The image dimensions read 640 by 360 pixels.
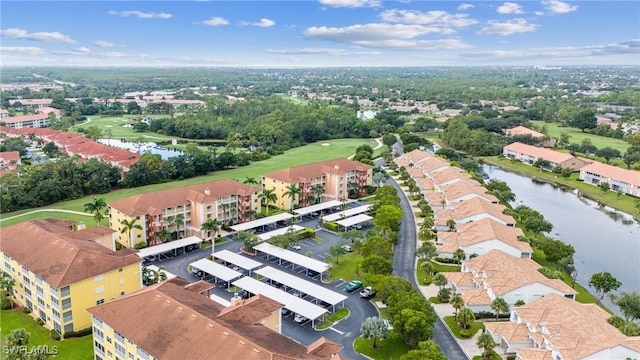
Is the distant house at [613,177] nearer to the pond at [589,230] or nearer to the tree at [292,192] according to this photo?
the pond at [589,230]

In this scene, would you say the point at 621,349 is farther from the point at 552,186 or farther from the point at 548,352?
the point at 552,186

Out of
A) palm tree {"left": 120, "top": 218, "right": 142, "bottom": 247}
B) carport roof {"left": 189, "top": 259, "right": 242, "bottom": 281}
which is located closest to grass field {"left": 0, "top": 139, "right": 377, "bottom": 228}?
palm tree {"left": 120, "top": 218, "right": 142, "bottom": 247}

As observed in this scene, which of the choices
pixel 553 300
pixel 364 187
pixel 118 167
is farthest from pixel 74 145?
pixel 553 300

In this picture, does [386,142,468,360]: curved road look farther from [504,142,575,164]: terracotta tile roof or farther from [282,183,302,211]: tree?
[504,142,575,164]: terracotta tile roof

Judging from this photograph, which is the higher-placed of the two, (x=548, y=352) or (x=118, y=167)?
(x=118, y=167)

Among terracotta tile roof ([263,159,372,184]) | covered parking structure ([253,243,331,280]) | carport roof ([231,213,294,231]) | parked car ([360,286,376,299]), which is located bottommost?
parked car ([360,286,376,299])

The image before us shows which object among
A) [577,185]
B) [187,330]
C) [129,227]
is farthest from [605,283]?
[577,185]
